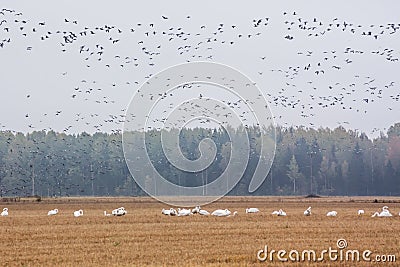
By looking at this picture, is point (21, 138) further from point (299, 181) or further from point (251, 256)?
point (251, 256)

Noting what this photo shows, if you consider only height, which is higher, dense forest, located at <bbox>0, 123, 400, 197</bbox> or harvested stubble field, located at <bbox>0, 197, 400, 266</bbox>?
dense forest, located at <bbox>0, 123, 400, 197</bbox>

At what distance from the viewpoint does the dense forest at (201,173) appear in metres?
134

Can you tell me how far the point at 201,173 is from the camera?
127 meters

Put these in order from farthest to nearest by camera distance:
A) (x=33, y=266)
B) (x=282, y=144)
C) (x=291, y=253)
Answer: (x=282, y=144)
(x=291, y=253)
(x=33, y=266)

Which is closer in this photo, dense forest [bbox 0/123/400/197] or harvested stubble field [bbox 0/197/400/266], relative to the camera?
harvested stubble field [bbox 0/197/400/266]

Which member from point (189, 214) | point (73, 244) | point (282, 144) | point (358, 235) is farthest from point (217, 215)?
point (282, 144)

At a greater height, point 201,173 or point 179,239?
point 201,173

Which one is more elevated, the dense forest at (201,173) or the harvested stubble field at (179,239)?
the dense forest at (201,173)

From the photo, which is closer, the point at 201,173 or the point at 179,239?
the point at 179,239

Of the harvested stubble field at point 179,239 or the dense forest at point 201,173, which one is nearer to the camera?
the harvested stubble field at point 179,239

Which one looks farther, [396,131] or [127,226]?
[396,131]

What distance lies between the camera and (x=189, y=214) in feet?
148

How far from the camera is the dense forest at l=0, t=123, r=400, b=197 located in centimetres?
13388

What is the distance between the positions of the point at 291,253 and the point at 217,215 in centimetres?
2016
